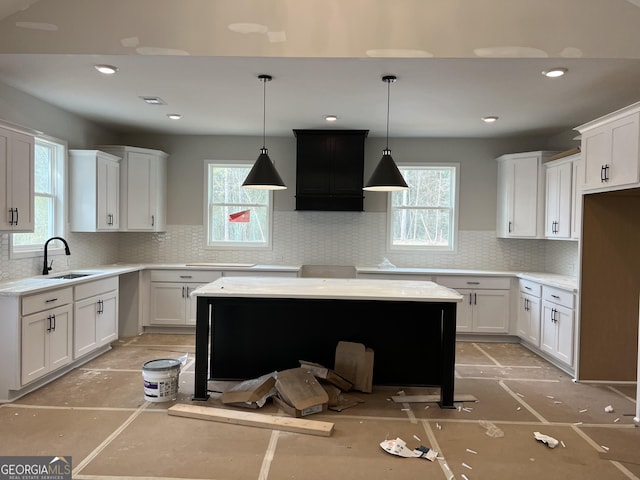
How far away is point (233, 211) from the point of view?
20.8 ft

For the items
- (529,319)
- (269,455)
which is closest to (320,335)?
(269,455)

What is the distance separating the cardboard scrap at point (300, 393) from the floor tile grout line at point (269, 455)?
0.25 metres

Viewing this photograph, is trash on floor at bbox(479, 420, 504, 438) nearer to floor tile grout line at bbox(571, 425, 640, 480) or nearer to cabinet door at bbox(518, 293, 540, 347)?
floor tile grout line at bbox(571, 425, 640, 480)

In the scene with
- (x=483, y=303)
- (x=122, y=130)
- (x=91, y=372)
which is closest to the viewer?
(x=91, y=372)

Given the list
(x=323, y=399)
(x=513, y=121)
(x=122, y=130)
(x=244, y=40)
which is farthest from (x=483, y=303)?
(x=122, y=130)

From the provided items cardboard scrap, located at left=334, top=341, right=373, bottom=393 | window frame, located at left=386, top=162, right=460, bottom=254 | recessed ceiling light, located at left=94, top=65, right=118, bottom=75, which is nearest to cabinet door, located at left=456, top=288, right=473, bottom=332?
window frame, located at left=386, top=162, right=460, bottom=254

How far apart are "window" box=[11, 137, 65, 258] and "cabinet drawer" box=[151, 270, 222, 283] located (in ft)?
3.86

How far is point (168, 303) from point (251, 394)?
2788 millimetres

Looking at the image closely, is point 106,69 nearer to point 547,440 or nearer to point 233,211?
point 233,211

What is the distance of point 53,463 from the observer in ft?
8.37

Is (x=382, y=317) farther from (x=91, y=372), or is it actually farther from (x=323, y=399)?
(x=91, y=372)

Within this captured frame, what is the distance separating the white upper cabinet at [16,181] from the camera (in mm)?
3564

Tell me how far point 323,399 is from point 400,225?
11.6 ft

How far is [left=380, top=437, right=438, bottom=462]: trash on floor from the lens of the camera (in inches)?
105
